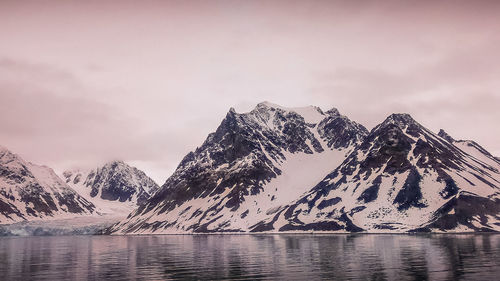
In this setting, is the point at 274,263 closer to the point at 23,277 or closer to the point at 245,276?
the point at 245,276

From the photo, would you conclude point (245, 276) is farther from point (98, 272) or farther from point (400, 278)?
point (98, 272)

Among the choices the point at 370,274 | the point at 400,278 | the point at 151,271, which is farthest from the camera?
the point at 151,271

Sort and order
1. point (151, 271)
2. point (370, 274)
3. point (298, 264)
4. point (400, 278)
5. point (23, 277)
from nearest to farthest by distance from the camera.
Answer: point (400, 278) < point (370, 274) < point (23, 277) < point (151, 271) < point (298, 264)

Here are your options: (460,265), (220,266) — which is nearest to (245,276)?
(220,266)

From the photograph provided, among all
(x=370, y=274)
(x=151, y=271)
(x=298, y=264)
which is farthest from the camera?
(x=298, y=264)

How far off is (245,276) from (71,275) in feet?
95.0

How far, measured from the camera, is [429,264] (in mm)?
73375

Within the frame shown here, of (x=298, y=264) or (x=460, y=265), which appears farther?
(x=298, y=264)

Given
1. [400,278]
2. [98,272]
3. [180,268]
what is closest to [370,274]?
[400,278]

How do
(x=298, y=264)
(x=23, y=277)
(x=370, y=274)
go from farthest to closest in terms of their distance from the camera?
(x=298, y=264)
(x=23, y=277)
(x=370, y=274)

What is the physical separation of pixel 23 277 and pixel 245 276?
34.7 metres

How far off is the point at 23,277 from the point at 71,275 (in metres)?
6.87

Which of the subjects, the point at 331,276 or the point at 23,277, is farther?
the point at 23,277

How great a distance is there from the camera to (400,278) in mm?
57625
